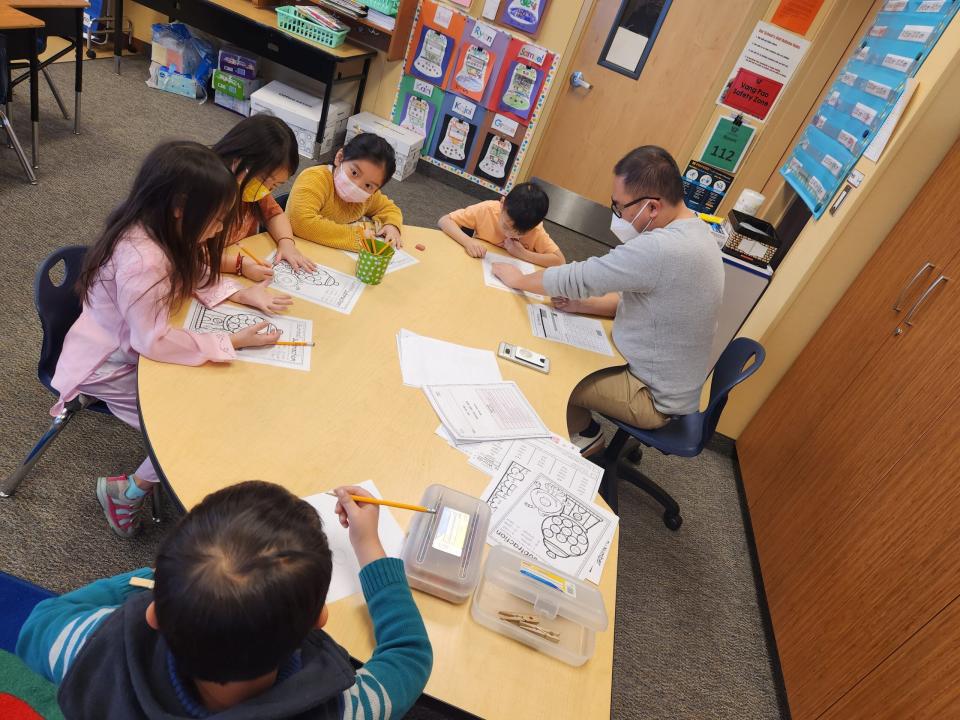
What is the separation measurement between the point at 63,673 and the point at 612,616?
816mm

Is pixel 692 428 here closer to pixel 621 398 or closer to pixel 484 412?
pixel 621 398

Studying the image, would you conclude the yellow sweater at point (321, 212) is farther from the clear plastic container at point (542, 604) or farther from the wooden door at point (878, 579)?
the wooden door at point (878, 579)

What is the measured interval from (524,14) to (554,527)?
364cm

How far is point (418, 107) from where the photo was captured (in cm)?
434

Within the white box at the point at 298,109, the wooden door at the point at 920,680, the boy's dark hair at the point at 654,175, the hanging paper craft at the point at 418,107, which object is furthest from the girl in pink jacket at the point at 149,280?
the hanging paper craft at the point at 418,107

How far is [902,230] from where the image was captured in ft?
7.21

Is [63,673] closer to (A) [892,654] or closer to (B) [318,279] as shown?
(B) [318,279]

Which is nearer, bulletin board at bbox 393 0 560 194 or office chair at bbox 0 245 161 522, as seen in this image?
office chair at bbox 0 245 161 522

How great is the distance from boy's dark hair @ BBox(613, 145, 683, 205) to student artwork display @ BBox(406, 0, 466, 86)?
8.72 ft

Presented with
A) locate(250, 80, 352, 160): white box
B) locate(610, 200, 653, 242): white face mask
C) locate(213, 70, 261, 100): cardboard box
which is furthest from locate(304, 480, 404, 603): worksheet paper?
locate(213, 70, 261, 100): cardboard box

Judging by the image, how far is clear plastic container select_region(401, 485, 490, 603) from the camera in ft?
3.20

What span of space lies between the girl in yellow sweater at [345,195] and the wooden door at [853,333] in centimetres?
170

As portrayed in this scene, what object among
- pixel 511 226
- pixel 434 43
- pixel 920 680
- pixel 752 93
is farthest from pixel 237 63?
pixel 920 680

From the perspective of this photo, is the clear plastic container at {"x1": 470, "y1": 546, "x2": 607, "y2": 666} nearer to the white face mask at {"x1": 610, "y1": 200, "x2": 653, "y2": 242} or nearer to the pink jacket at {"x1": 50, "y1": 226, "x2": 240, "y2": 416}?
the pink jacket at {"x1": 50, "y1": 226, "x2": 240, "y2": 416}
